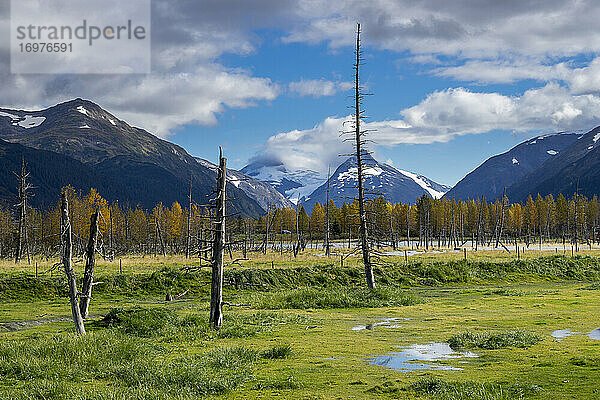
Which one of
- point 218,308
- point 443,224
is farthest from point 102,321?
point 443,224

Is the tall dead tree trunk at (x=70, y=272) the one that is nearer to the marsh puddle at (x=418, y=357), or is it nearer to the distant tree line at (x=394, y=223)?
the marsh puddle at (x=418, y=357)

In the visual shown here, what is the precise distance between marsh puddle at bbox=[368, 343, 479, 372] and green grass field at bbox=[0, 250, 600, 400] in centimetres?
28

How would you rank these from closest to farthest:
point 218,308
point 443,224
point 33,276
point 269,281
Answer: point 218,308 → point 33,276 → point 269,281 → point 443,224

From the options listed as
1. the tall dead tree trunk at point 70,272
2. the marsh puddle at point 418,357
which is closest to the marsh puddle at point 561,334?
the marsh puddle at point 418,357

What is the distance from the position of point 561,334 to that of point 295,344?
36.9ft

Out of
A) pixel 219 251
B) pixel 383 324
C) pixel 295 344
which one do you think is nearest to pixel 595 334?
pixel 383 324

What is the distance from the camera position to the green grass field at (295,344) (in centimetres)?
1453

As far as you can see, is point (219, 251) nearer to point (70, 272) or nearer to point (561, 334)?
point (70, 272)

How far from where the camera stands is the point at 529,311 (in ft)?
109

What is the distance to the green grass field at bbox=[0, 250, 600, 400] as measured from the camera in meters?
14.5

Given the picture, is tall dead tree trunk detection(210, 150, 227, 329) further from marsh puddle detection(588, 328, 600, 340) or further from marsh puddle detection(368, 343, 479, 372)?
marsh puddle detection(588, 328, 600, 340)

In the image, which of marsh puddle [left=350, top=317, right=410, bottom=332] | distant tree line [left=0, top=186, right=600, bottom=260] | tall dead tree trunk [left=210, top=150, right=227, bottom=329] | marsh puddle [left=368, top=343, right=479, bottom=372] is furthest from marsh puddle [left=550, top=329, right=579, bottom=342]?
distant tree line [left=0, top=186, right=600, bottom=260]

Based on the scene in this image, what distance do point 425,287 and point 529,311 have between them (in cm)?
2425

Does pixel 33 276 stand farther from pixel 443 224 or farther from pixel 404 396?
pixel 443 224
